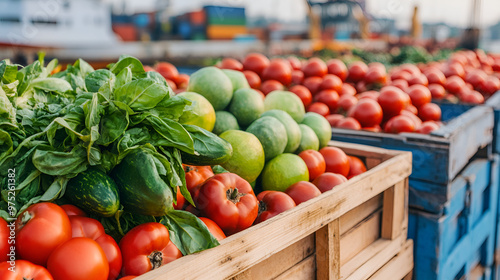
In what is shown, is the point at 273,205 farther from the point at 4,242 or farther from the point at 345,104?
the point at 345,104

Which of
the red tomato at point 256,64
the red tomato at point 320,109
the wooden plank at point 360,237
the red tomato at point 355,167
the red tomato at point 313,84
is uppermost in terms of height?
the red tomato at point 256,64

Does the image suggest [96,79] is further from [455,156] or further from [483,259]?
[483,259]

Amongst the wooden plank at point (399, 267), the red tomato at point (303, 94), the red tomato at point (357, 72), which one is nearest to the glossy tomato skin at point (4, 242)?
the wooden plank at point (399, 267)

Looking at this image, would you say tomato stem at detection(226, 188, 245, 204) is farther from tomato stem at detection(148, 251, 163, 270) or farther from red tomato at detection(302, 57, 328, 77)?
red tomato at detection(302, 57, 328, 77)

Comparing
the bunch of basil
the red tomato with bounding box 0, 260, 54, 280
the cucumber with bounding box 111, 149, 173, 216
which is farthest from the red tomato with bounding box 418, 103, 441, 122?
the red tomato with bounding box 0, 260, 54, 280

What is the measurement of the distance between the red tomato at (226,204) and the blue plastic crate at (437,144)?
152 cm

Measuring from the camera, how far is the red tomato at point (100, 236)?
148 centimetres

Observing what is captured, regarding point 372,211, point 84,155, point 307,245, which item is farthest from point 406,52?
point 84,155

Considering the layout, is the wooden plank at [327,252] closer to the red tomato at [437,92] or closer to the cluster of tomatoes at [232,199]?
the cluster of tomatoes at [232,199]

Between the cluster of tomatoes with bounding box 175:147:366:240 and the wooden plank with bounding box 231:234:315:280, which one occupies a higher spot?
the cluster of tomatoes with bounding box 175:147:366:240

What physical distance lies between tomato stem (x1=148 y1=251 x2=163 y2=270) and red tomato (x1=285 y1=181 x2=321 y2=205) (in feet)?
2.77

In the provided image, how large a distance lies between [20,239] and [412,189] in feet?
8.02

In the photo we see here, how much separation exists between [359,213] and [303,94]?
2.15 metres

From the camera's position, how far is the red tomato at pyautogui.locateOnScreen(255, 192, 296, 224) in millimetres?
1984
